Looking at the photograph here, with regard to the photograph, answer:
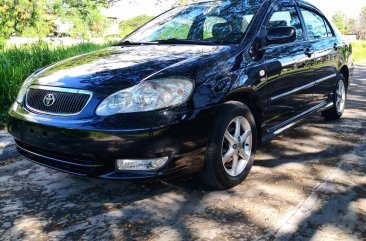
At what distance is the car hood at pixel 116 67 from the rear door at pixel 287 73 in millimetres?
609

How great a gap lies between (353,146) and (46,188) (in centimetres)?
325

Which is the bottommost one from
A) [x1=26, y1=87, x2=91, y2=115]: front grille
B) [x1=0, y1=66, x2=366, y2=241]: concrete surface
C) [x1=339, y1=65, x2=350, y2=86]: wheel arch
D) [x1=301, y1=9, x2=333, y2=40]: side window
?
[x1=0, y1=66, x2=366, y2=241]: concrete surface

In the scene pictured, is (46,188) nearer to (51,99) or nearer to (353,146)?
(51,99)

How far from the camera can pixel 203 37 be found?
3668 millimetres

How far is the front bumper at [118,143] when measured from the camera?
8.30 feet

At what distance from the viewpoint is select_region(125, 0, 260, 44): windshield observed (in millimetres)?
3534

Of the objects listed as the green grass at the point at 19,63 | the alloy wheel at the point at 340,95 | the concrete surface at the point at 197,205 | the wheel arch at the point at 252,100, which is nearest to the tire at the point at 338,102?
the alloy wheel at the point at 340,95

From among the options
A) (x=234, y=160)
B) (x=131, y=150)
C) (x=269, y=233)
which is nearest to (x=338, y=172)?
(x=234, y=160)

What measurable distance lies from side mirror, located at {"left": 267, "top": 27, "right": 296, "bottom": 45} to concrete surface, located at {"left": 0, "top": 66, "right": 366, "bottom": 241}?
3.91 ft

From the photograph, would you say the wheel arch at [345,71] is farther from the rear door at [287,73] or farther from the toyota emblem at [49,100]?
the toyota emblem at [49,100]

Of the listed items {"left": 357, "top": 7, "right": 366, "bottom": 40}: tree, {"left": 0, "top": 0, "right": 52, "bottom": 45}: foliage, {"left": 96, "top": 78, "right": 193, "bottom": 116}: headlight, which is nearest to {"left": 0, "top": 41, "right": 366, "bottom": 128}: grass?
{"left": 96, "top": 78, "right": 193, "bottom": 116}: headlight

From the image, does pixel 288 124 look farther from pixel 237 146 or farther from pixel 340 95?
pixel 340 95

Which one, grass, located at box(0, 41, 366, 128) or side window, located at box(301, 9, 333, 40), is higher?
side window, located at box(301, 9, 333, 40)

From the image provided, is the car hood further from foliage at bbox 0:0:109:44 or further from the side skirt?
foliage at bbox 0:0:109:44
